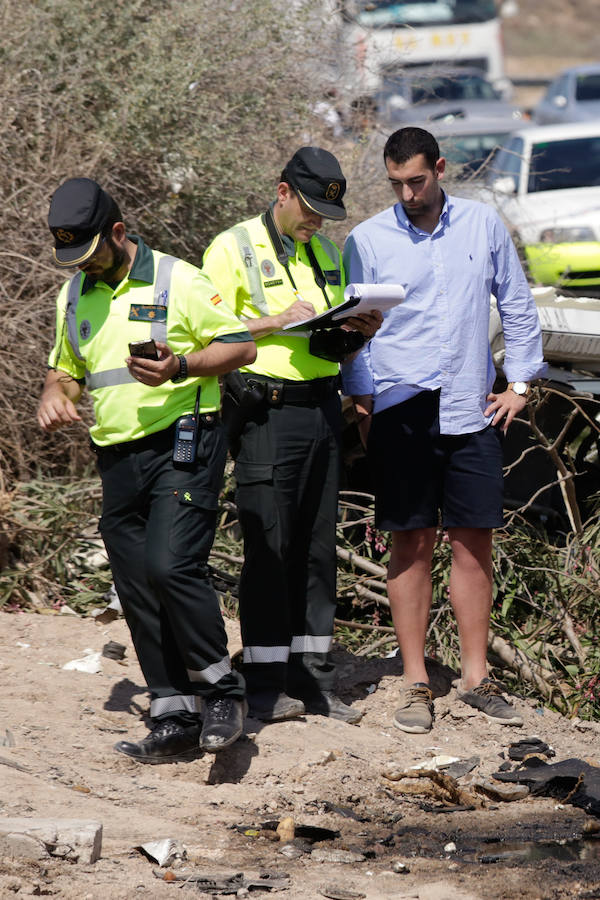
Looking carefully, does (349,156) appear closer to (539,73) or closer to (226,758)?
(226,758)

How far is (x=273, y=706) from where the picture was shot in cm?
462

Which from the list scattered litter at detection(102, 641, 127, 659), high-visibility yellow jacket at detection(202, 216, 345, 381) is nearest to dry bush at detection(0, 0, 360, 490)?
scattered litter at detection(102, 641, 127, 659)

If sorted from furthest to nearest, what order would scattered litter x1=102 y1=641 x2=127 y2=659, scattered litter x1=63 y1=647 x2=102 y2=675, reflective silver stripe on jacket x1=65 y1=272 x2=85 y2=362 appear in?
scattered litter x1=102 y1=641 x2=127 y2=659, scattered litter x1=63 y1=647 x2=102 y2=675, reflective silver stripe on jacket x1=65 y1=272 x2=85 y2=362

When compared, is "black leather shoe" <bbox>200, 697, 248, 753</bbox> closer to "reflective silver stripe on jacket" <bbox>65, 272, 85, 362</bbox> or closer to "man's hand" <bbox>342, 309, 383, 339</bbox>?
"reflective silver stripe on jacket" <bbox>65, 272, 85, 362</bbox>

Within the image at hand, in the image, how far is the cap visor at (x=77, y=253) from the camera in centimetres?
410

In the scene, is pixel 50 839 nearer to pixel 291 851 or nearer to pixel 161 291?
pixel 291 851

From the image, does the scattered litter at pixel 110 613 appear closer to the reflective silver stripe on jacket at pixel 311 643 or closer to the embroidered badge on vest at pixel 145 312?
the reflective silver stripe on jacket at pixel 311 643

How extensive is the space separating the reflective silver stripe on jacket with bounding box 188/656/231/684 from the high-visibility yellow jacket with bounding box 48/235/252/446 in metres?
0.81

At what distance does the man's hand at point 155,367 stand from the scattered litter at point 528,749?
1.89m

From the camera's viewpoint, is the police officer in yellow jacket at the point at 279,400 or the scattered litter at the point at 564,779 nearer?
the scattered litter at the point at 564,779

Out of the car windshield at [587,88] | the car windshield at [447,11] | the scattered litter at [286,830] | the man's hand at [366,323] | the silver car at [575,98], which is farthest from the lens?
the car windshield at [447,11]

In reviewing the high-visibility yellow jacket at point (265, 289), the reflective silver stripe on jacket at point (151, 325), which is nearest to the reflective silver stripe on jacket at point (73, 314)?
the reflective silver stripe on jacket at point (151, 325)

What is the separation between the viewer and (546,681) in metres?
5.54

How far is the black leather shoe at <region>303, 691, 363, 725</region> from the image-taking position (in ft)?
15.9
